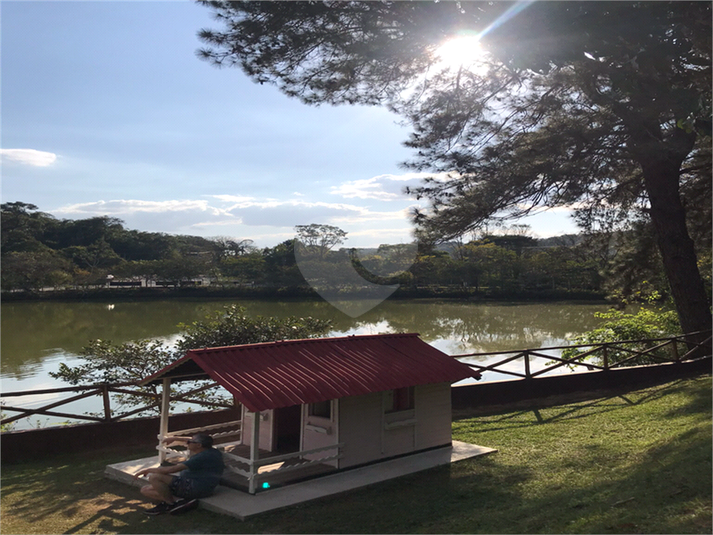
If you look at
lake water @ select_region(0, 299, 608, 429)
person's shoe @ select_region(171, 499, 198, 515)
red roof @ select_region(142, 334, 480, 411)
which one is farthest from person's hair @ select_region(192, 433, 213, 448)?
lake water @ select_region(0, 299, 608, 429)

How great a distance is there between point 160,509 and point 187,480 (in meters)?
0.38

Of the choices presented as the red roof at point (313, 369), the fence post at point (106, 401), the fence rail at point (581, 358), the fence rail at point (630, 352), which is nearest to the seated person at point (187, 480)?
the red roof at point (313, 369)

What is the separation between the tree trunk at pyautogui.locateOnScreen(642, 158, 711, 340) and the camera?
42.3 ft

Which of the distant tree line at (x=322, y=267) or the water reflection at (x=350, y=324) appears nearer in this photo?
the water reflection at (x=350, y=324)

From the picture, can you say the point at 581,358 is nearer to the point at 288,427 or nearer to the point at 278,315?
the point at 288,427

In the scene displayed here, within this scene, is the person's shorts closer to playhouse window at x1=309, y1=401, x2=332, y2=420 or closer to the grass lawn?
the grass lawn

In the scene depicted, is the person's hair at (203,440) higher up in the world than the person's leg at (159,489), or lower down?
higher up

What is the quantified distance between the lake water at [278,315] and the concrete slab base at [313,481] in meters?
8.31

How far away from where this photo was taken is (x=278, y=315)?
36.9m

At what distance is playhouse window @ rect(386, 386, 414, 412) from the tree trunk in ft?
26.8

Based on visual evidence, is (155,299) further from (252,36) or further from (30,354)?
(252,36)

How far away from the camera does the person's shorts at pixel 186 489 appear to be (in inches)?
241

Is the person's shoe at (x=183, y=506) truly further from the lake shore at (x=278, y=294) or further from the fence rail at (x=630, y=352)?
the lake shore at (x=278, y=294)

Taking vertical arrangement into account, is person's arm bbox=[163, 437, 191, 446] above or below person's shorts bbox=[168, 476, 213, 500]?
above
